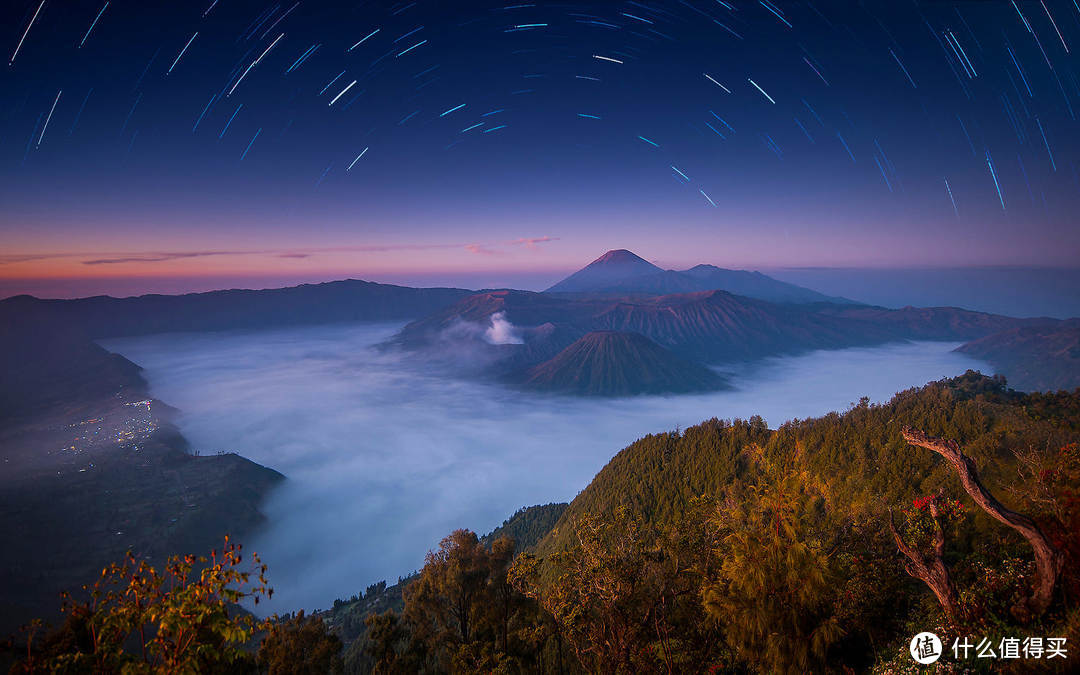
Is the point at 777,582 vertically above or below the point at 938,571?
below

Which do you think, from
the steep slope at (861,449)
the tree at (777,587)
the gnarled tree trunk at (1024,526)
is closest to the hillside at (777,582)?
the tree at (777,587)

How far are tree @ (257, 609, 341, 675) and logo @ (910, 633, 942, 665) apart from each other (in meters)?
22.4

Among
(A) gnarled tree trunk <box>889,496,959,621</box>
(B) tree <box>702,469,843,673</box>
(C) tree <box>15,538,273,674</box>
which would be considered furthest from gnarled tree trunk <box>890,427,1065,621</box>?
(C) tree <box>15,538,273,674</box>

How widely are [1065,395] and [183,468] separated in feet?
879

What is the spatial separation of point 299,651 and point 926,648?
24232mm

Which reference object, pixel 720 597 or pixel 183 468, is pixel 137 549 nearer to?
pixel 183 468

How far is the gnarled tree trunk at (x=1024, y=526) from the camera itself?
1152 cm

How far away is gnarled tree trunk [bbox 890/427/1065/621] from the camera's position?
37.8ft

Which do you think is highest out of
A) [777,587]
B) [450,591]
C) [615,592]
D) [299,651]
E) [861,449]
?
[777,587]

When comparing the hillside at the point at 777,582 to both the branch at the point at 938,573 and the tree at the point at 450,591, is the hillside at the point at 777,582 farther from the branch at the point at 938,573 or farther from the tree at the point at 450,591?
the tree at the point at 450,591

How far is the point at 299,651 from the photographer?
66.3ft

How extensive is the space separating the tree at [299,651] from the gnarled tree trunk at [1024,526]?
2447cm

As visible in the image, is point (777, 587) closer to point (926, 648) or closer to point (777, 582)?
point (777, 582)

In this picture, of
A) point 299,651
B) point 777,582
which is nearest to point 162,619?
point 777,582
